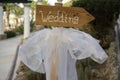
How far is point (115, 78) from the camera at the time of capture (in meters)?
8.50

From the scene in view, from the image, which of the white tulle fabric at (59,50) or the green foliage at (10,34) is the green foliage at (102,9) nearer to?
the white tulle fabric at (59,50)

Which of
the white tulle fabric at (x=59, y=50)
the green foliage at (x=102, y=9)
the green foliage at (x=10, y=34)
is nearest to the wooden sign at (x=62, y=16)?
the white tulle fabric at (x=59, y=50)

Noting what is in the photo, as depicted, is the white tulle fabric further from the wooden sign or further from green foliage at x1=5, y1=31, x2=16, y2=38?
green foliage at x1=5, y1=31, x2=16, y2=38

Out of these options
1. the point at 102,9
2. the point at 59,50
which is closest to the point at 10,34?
the point at 102,9

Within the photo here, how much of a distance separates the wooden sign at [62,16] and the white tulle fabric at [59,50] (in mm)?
145

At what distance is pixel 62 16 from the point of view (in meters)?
5.32

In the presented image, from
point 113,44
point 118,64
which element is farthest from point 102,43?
point 118,64

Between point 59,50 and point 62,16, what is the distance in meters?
0.47

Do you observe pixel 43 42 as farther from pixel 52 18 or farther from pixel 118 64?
pixel 118 64

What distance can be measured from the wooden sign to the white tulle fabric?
0.15 m

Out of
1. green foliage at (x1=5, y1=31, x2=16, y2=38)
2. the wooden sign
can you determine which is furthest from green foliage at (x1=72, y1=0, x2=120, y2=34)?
green foliage at (x1=5, y1=31, x2=16, y2=38)

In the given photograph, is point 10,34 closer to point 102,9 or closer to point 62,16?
point 102,9

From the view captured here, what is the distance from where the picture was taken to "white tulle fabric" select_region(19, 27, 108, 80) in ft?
17.7

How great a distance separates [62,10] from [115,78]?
362cm
